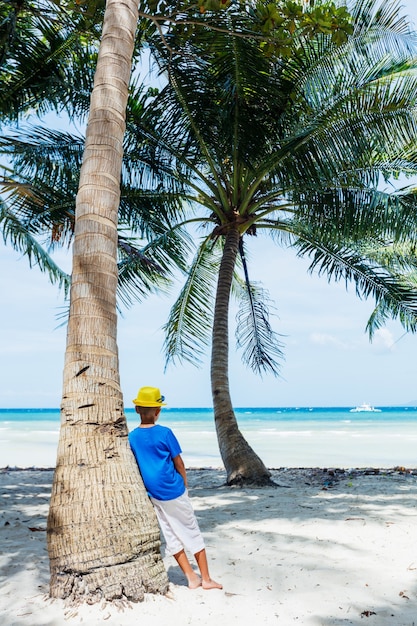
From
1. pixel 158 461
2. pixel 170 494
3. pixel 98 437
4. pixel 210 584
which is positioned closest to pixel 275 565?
pixel 210 584

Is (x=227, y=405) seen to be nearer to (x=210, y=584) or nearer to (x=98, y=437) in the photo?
(x=210, y=584)

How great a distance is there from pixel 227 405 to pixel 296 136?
403 centimetres

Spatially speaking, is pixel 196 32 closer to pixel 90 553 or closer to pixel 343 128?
pixel 343 128

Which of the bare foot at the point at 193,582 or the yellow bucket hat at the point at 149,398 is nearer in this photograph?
the bare foot at the point at 193,582

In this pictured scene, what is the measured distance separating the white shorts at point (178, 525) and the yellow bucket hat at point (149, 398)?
605mm

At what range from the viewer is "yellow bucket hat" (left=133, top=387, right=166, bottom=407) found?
12.5 feet

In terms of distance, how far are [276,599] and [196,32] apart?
259 inches

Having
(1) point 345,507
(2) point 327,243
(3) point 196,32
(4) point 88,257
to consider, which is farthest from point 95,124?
(2) point 327,243

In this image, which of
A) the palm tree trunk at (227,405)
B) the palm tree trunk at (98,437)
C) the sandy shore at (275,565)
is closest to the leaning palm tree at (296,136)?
the palm tree trunk at (227,405)

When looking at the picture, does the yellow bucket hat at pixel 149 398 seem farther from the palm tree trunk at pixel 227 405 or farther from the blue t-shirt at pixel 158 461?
the palm tree trunk at pixel 227 405

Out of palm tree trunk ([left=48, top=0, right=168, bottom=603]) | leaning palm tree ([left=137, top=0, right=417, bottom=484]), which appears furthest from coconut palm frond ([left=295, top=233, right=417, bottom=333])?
palm tree trunk ([left=48, top=0, right=168, bottom=603])

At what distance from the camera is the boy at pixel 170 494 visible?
12.1 ft

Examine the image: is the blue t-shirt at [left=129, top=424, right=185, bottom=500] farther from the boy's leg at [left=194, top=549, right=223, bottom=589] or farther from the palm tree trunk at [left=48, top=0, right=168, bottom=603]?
the boy's leg at [left=194, top=549, right=223, bottom=589]

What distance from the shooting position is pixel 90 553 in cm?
319
